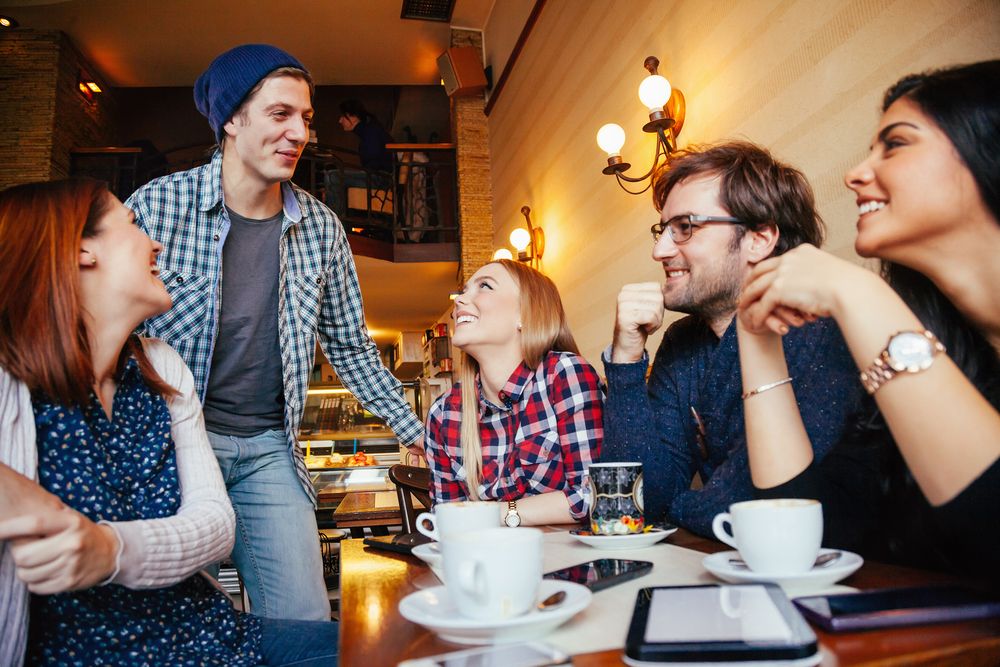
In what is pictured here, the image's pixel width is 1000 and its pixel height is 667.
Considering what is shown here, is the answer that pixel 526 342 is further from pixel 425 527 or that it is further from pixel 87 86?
pixel 87 86

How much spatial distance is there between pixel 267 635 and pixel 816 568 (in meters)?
0.92

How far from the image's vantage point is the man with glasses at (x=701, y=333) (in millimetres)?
1440

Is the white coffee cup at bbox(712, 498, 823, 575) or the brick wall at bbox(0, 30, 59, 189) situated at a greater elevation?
the brick wall at bbox(0, 30, 59, 189)

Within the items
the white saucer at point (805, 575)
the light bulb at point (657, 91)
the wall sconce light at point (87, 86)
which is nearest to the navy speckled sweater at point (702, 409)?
the white saucer at point (805, 575)

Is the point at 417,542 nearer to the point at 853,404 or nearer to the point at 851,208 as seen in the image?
the point at 853,404

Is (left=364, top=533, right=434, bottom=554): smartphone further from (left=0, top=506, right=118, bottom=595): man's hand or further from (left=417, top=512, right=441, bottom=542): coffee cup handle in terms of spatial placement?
(left=0, top=506, right=118, bottom=595): man's hand

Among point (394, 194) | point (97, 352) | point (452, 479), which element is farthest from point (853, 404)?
point (394, 194)

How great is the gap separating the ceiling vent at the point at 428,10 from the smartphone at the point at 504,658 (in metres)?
7.63

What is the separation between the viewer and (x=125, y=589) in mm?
1038

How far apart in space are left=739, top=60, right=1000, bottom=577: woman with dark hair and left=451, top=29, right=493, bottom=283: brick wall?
6.25 metres

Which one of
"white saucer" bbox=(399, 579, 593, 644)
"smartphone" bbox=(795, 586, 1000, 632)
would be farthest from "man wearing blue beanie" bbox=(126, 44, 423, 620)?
"smartphone" bbox=(795, 586, 1000, 632)

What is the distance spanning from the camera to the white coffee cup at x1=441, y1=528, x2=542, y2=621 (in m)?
0.60

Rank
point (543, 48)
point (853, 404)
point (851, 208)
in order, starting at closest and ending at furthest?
point (853, 404)
point (851, 208)
point (543, 48)

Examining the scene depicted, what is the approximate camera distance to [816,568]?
738 millimetres
